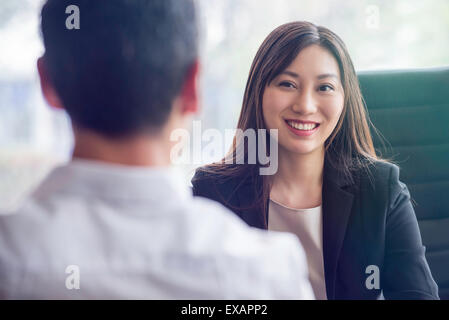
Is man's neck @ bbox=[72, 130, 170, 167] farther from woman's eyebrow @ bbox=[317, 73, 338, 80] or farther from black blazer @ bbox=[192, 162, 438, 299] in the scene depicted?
woman's eyebrow @ bbox=[317, 73, 338, 80]

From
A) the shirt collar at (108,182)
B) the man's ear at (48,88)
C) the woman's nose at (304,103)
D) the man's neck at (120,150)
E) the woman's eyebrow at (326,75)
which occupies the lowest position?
the shirt collar at (108,182)

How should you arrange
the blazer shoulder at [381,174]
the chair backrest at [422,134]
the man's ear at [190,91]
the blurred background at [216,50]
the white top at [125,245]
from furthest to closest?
1. the chair backrest at [422,134]
2. the blazer shoulder at [381,174]
3. the blurred background at [216,50]
4. the man's ear at [190,91]
5. the white top at [125,245]

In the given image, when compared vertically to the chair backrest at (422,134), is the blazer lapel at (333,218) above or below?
below

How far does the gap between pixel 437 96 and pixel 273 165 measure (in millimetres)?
635

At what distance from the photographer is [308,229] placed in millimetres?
1051

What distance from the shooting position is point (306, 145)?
1.09 meters

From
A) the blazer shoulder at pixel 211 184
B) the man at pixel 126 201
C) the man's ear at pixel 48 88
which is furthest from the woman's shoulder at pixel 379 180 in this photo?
the man's ear at pixel 48 88

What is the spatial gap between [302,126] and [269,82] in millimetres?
130

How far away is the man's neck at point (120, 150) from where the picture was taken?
0.68m

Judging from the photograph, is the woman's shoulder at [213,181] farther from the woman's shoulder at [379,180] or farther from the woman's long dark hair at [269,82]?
the woman's shoulder at [379,180]

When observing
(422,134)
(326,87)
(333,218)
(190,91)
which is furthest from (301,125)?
(422,134)

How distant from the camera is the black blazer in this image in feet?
3.44

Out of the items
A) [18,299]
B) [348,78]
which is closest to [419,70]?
[348,78]

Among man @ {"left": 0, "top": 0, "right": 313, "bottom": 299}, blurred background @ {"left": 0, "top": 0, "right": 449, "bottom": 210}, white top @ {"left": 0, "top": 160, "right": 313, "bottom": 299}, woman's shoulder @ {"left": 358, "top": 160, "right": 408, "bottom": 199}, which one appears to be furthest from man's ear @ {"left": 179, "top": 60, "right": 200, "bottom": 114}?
woman's shoulder @ {"left": 358, "top": 160, "right": 408, "bottom": 199}
